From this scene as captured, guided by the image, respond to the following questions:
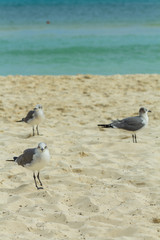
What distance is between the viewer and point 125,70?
1717 centimetres

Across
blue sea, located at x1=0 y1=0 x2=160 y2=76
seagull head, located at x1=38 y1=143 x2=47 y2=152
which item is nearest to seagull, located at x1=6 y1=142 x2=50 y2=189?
seagull head, located at x1=38 y1=143 x2=47 y2=152

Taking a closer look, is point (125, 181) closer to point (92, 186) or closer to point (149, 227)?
point (92, 186)

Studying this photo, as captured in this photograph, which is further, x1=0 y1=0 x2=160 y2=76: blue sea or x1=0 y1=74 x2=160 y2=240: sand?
x1=0 y1=0 x2=160 y2=76: blue sea

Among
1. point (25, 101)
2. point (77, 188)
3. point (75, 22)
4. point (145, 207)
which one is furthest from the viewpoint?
point (75, 22)

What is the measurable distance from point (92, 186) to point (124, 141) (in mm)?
2267

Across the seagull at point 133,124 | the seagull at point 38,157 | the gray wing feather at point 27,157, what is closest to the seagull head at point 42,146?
the seagull at point 38,157

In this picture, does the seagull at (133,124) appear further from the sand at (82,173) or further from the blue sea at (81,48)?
the blue sea at (81,48)

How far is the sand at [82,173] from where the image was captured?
4.51 meters

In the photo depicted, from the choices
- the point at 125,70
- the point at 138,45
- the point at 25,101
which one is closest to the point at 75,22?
the point at 138,45

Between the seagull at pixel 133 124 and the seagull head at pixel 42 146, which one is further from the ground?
the seagull at pixel 133 124

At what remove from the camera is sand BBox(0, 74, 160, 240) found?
4508 millimetres

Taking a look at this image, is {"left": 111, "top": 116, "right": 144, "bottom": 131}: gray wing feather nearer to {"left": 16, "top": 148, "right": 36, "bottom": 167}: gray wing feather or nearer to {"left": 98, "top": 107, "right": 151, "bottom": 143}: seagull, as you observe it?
{"left": 98, "top": 107, "right": 151, "bottom": 143}: seagull

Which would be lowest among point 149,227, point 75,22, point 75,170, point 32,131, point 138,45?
point 149,227

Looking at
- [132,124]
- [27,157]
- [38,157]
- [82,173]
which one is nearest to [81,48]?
[132,124]
